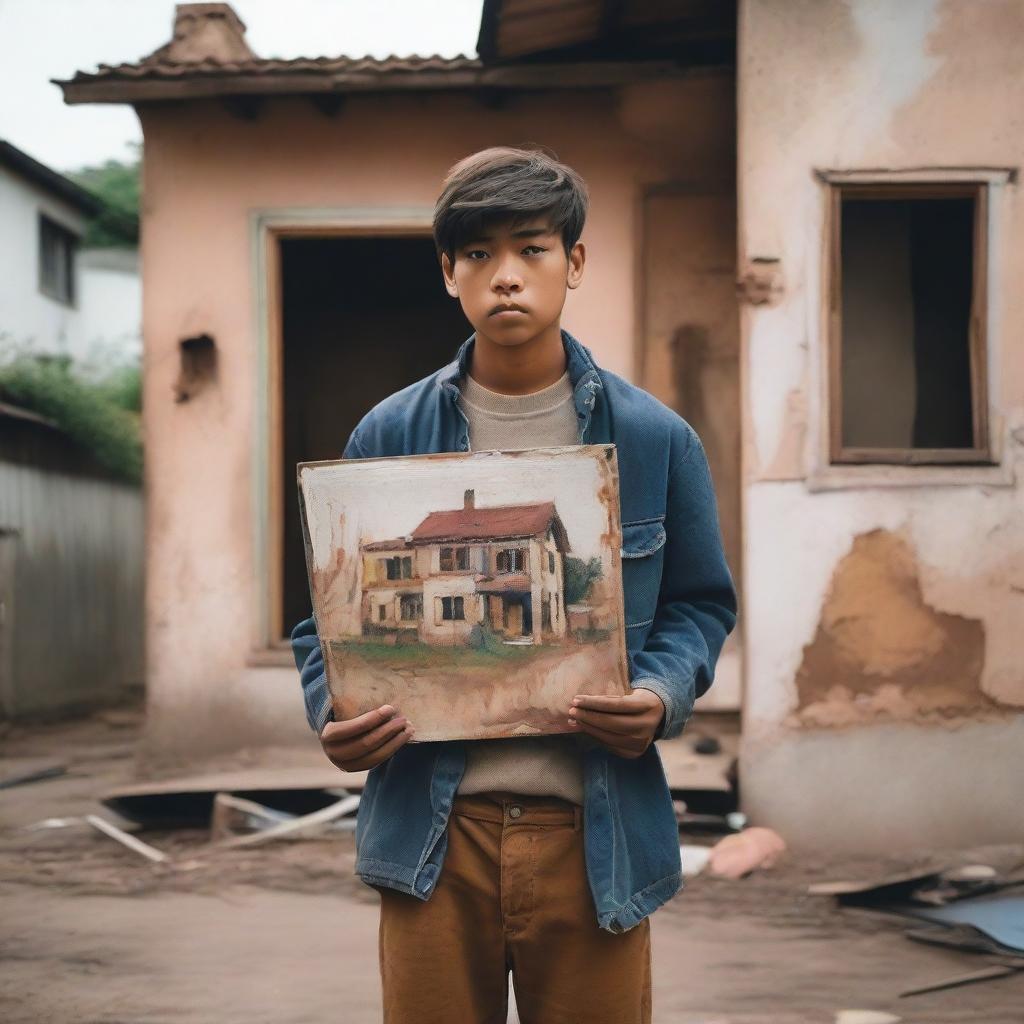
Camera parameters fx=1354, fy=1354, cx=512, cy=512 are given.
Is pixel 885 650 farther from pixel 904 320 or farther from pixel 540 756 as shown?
pixel 540 756

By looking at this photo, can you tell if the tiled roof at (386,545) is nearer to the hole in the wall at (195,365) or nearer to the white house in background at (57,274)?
the hole in the wall at (195,365)

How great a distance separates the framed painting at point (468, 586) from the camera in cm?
190

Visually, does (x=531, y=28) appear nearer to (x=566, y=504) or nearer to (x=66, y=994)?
(x=66, y=994)

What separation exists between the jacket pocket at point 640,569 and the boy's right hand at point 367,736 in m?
0.39

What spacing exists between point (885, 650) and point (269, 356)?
4.03m

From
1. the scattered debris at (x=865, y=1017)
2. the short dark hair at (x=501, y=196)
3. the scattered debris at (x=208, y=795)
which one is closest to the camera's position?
the short dark hair at (x=501, y=196)

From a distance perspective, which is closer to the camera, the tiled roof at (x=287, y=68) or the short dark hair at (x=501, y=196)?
the short dark hair at (x=501, y=196)

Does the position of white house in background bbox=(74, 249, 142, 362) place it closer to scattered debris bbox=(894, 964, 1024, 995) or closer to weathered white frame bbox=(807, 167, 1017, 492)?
weathered white frame bbox=(807, 167, 1017, 492)

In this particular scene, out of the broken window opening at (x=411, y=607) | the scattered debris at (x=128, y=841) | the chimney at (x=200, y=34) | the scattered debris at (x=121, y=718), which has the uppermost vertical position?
the chimney at (x=200, y=34)

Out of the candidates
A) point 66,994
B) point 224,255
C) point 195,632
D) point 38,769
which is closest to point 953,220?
point 224,255

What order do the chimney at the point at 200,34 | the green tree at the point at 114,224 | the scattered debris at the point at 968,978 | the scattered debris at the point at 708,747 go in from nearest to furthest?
1. the scattered debris at the point at 968,978
2. the scattered debris at the point at 708,747
3. the chimney at the point at 200,34
4. the green tree at the point at 114,224

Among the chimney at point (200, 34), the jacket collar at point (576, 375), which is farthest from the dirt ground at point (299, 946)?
the chimney at point (200, 34)

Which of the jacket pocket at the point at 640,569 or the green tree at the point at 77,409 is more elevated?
the green tree at the point at 77,409

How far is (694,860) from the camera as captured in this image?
634cm
